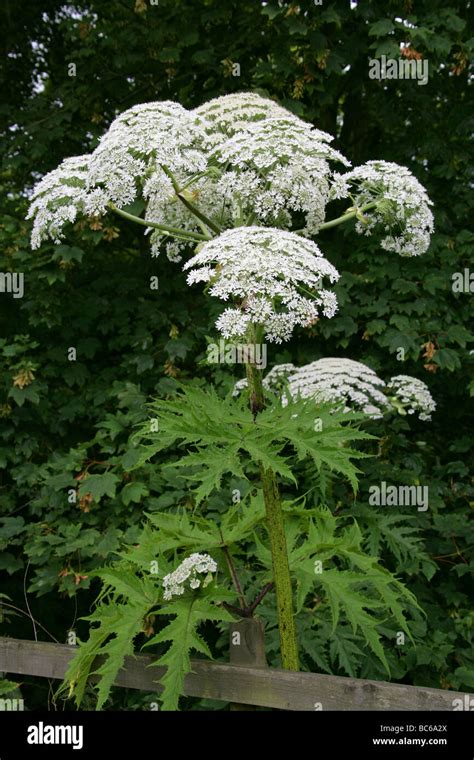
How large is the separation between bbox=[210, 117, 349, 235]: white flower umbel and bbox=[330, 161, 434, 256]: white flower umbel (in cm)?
19

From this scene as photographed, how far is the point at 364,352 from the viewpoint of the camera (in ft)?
18.7

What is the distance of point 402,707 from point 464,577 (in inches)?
115

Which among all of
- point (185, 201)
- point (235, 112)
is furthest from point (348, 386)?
point (185, 201)

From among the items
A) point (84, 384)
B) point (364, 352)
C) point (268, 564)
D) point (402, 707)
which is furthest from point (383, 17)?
point (402, 707)

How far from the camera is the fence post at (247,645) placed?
2.91 metres

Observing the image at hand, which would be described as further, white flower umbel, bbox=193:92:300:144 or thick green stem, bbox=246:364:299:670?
white flower umbel, bbox=193:92:300:144

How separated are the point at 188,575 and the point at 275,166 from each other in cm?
145

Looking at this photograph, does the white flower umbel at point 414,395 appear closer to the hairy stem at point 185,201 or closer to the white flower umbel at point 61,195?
the hairy stem at point 185,201

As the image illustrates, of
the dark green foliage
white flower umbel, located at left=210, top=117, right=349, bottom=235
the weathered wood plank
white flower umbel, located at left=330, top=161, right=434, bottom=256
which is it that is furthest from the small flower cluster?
the weathered wood plank

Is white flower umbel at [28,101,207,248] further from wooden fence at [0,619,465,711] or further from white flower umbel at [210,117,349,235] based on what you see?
wooden fence at [0,619,465,711]

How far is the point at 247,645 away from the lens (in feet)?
9.62

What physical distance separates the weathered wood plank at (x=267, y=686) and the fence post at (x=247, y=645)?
0.06m

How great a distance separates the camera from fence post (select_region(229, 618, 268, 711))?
291 centimetres

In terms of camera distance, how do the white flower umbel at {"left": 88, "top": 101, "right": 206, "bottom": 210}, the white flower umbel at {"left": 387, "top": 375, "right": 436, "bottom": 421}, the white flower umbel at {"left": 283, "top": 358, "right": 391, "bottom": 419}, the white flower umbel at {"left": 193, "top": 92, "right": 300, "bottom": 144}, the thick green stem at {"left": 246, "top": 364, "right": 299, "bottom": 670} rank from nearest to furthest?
the thick green stem at {"left": 246, "top": 364, "right": 299, "bottom": 670}
the white flower umbel at {"left": 88, "top": 101, "right": 206, "bottom": 210}
the white flower umbel at {"left": 193, "top": 92, "right": 300, "bottom": 144}
the white flower umbel at {"left": 283, "top": 358, "right": 391, "bottom": 419}
the white flower umbel at {"left": 387, "top": 375, "right": 436, "bottom": 421}
